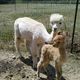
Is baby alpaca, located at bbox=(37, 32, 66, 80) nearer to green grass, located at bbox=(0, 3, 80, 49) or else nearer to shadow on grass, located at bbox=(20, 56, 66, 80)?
shadow on grass, located at bbox=(20, 56, 66, 80)

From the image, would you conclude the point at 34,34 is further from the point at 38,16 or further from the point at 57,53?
the point at 38,16

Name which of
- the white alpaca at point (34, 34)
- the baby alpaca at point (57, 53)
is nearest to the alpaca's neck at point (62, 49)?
the baby alpaca at point (57, 53)

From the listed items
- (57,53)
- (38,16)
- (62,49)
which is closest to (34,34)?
(57,53)

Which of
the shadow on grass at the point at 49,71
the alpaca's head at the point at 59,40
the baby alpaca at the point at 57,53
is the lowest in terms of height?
the shadow on grass at the point at 49,71

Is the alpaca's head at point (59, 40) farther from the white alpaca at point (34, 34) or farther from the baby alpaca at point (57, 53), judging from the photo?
the white alpaca at point (34, 34)

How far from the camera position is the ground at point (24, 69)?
4879 mm

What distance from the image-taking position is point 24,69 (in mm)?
5203

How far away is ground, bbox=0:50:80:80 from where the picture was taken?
16.0 feet

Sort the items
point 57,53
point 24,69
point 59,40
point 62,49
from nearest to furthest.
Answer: point 59,40, point 62,49, point 57,53, point 24,69

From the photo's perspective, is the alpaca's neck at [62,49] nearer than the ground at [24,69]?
Yes


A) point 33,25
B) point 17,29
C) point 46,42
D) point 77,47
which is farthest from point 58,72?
point 77,47

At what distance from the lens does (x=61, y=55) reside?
409cm

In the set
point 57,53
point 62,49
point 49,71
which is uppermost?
point 62,49

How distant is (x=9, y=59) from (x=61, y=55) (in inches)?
79.6
